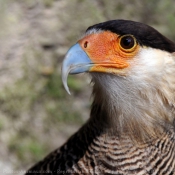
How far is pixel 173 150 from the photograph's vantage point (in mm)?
2385

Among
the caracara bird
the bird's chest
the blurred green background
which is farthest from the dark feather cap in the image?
the blurred green background

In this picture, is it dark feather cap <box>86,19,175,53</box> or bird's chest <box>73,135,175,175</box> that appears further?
bird's chest <box>73,135,175,175</box>

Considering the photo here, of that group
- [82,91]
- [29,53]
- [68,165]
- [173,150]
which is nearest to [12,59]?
[29,53]

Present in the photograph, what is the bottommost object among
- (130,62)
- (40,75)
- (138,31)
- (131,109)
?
(131,109)

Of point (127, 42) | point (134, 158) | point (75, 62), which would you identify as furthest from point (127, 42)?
point (134, 158)

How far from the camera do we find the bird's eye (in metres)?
2.12

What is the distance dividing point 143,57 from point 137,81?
0.13m

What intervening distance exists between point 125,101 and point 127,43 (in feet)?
Result: 1.05

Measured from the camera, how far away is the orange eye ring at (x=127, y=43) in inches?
83.3

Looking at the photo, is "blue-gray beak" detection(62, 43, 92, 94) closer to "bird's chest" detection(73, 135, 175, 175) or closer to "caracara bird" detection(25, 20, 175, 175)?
"caracara bird" detection(25, 20, 175, 175)

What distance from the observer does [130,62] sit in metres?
2.14

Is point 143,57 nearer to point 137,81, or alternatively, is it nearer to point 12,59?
point 137,81

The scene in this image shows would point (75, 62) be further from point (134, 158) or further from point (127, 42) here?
point (134, 158)

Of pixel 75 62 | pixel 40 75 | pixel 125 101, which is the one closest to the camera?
pixel 75 62
